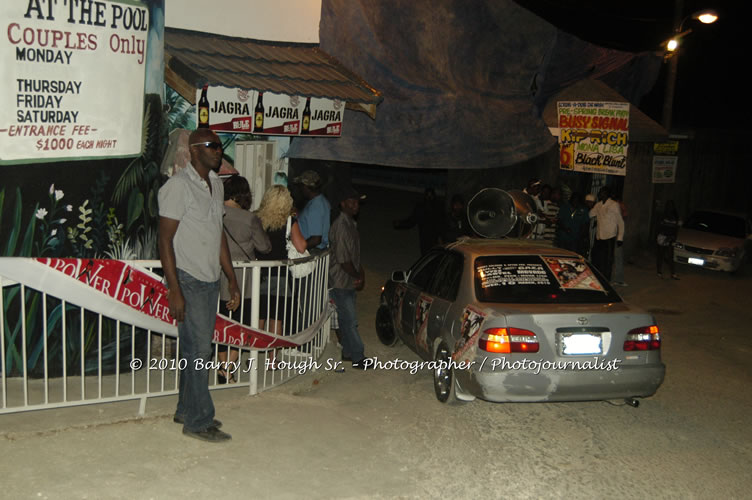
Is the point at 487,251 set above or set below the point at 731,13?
below

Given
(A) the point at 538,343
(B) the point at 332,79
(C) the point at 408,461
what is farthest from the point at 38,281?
(B) the point at 332,79

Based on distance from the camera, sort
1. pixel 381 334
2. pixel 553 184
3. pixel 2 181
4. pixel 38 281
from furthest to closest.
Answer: pixel 553 184, pixel 381 334, pixel 2 181, pixel 38 281

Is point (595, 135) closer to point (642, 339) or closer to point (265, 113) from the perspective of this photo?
point (265, 113)

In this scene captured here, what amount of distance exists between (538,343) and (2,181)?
4.52 m

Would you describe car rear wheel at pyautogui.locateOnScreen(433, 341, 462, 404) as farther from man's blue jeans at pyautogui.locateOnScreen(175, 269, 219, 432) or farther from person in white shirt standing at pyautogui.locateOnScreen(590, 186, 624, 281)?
person in white shirt standing at pyautogui.locateOnScreen(590, 186, 624, 281)

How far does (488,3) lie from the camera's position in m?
12.7

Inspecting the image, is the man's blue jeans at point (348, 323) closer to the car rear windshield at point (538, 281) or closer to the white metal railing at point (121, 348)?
the white metal railing at point (121, 348)

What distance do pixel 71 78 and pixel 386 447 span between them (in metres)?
4.00

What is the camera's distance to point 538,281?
7.26 metres

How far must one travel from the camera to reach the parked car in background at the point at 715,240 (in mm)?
17109

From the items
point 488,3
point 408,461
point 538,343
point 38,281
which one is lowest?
point 408,461

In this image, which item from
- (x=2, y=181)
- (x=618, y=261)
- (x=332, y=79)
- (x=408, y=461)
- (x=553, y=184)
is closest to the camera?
(x=408, y=461)

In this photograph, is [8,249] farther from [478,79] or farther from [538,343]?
[478,79]

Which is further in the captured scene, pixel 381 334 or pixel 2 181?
pixel 381 334
